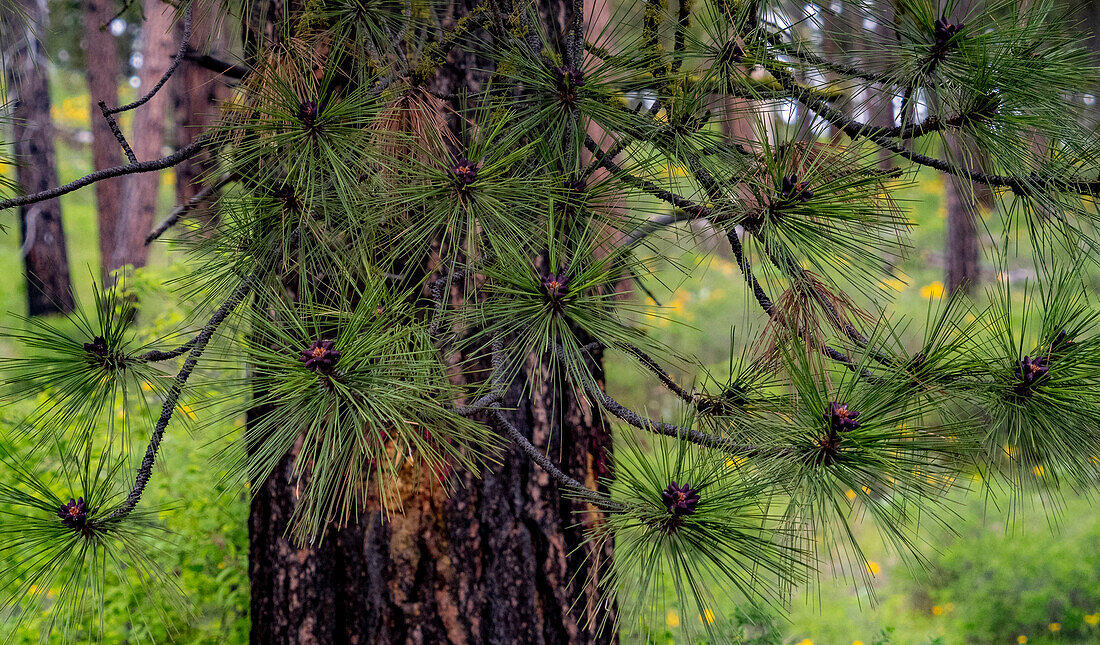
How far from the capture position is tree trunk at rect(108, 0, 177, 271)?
4.98 meters

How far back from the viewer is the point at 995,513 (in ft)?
13.7

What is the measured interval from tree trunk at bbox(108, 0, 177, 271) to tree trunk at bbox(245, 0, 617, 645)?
13.1 ft

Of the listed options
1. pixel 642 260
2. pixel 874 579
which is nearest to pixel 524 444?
pixel 642 260

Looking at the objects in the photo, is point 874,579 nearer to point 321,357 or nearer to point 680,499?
point 680,499

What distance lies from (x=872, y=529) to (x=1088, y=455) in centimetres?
350

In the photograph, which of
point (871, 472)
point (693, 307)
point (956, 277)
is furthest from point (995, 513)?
point (871, 472)

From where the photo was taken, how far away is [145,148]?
5219 mm

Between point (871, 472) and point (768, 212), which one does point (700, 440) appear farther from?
point (768, 212)

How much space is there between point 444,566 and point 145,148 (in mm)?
4794

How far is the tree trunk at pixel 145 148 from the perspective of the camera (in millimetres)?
4984

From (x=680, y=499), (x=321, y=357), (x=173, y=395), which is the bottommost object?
(x=680, y=499)

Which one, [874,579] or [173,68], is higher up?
[173,68]

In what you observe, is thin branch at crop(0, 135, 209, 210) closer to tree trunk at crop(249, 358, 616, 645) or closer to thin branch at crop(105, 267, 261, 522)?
thin branch at crop(105, 267, 261, 522)

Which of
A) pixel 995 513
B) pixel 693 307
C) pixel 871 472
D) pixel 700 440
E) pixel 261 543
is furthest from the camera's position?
pixel 693 307
